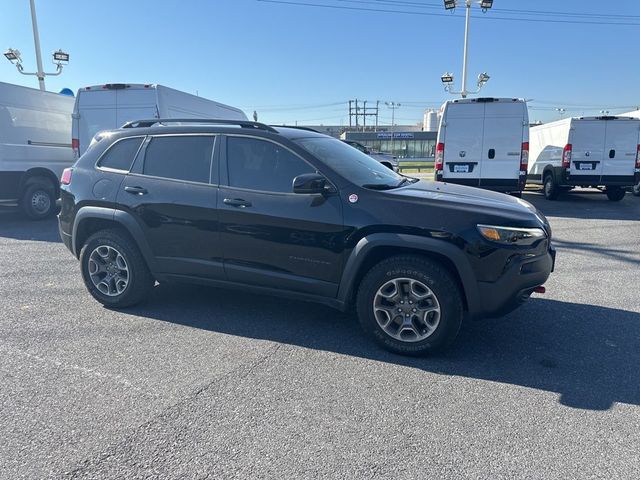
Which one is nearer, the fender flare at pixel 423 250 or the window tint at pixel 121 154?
the fender flare at pixel 423 250

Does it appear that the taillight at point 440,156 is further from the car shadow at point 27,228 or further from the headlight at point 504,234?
the car shadow at point 27,228

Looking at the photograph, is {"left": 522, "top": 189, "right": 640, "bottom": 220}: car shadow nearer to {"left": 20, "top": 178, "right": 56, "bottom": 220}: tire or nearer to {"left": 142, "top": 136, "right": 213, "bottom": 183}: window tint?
{"left": 142, "top": 136, "right": 213, "bottom": 183}: window tint

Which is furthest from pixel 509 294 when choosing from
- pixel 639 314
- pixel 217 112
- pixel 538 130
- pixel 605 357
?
pixel 538 130

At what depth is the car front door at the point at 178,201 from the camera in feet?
12.9

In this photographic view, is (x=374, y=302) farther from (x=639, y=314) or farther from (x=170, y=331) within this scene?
(x=639, y=314)

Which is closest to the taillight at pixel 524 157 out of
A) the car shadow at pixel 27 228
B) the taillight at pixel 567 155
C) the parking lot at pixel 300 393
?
the taillight at pixel 567 155

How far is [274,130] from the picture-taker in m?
3.92

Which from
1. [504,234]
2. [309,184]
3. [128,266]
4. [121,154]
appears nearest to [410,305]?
[504,234]

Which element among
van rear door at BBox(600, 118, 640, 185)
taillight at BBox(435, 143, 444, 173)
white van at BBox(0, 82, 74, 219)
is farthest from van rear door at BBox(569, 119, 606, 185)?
white van at BBox(0, 82, 74, 219)

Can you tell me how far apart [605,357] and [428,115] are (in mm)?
85646

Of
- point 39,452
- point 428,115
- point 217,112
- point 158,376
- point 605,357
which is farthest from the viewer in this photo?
point 428,115

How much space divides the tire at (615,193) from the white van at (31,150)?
14836mm

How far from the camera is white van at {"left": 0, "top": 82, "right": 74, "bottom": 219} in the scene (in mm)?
9164

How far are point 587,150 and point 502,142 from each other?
3.52 m
